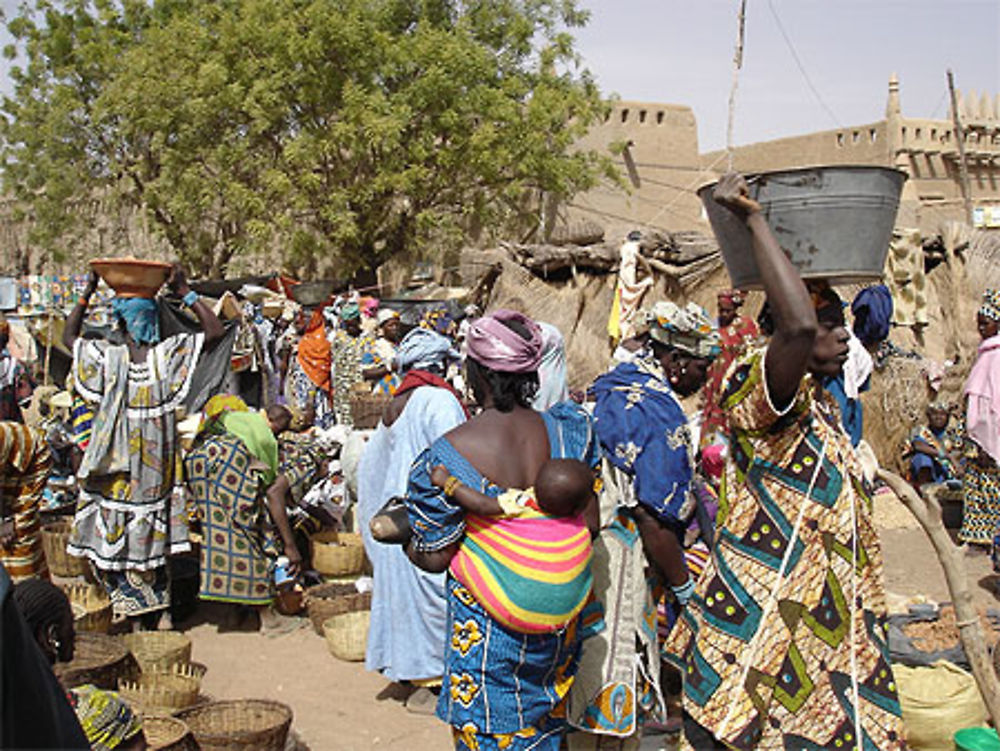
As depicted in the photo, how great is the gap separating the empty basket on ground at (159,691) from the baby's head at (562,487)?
2.34m

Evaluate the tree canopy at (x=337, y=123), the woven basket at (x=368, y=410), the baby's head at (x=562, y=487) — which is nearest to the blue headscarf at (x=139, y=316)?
the woven basket at (x=368, y=410)

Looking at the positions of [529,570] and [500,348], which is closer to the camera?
[529,570]

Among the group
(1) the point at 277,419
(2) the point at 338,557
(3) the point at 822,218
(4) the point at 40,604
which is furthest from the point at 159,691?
(3) the point at 822,218

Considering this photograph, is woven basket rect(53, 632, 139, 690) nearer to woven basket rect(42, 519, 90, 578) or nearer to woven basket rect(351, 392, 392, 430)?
woven basket rect(42, 519, 90, 578)

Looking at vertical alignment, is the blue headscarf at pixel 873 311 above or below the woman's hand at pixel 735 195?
below

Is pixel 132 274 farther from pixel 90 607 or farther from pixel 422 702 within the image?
pixel 422 702

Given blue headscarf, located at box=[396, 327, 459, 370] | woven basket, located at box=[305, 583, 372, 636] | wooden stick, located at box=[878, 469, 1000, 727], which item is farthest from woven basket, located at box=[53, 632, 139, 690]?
wooden stick, located at box=[878, 469, 1000, 727]

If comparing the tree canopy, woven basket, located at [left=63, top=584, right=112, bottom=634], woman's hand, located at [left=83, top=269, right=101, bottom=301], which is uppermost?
the tree canopy

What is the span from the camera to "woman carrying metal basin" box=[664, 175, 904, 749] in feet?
8.46

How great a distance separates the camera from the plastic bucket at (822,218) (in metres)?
2.58

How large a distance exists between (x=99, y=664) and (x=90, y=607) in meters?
1.43

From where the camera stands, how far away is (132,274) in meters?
5.26

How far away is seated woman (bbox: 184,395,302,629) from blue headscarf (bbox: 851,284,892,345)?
11.8ft

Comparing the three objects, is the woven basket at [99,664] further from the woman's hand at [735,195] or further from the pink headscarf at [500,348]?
the woman's hand at [735,195]
